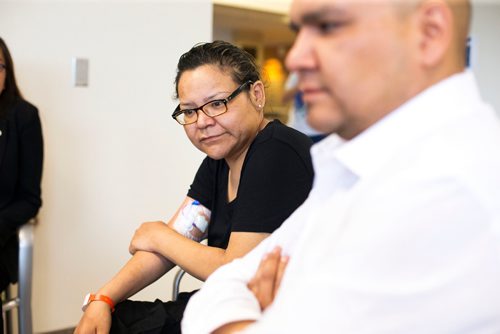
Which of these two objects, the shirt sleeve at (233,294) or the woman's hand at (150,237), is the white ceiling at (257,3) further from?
the shirt sleeve at (233,294)


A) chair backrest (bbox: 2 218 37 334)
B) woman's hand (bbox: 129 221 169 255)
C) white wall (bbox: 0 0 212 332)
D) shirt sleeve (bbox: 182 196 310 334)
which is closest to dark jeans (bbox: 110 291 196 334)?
woman's hand (bbox: 129 221 169 255)

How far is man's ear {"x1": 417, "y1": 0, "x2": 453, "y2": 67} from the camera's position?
67cm

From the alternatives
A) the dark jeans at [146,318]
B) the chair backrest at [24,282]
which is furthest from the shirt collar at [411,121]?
the chair backrest at [24,282]

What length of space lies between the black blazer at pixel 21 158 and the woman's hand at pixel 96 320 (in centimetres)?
92

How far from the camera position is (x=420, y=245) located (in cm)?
61

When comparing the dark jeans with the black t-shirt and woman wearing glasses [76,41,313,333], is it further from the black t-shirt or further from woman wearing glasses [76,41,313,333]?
the black t-shirt

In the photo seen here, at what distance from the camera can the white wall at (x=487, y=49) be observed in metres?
4.46

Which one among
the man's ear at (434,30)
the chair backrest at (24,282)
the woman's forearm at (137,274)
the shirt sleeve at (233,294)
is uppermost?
the man's ear at (434,30)

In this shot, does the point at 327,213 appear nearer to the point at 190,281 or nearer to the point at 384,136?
the point at 384,136

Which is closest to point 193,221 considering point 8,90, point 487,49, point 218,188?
point 218,188

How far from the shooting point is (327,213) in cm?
73

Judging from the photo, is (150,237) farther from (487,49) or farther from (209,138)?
(487,49)

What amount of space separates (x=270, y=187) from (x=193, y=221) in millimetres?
367

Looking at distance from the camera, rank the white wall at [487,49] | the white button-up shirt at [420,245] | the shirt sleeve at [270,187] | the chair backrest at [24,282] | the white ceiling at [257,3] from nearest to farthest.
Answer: the white button-up shirt at [420,245] < the shirt sleeve at [270,187] < the chair backrest at [24,282] < the white ceiling at [257,3] < the white wall at [487,49]
